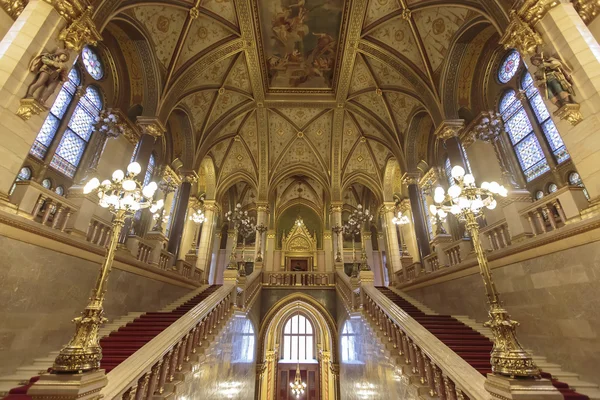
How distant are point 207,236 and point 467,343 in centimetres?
1258

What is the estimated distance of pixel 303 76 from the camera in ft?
41.5

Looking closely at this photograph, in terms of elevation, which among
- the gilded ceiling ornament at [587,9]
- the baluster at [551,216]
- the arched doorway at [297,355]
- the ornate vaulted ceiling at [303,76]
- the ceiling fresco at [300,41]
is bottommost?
the arched doorway at [297,355]

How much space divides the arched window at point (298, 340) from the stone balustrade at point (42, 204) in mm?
18300

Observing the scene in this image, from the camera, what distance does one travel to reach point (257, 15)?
1006cm

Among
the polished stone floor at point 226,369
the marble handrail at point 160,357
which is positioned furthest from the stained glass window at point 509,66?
the polished stone floor at point 226,369

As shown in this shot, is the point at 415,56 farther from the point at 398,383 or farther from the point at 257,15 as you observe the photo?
the point at 398,383

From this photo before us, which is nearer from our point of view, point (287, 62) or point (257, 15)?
point (257, 15)

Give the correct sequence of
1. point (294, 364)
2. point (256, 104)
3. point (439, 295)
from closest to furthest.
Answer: point (439, 295) → point (256, 104) → point (294, 364)

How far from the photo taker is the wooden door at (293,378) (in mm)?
18734

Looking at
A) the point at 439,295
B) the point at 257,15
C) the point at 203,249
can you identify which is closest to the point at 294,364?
the point at 203,249

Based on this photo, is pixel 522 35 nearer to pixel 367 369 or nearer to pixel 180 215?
A: pixel 367 369

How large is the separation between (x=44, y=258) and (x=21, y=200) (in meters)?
1.13

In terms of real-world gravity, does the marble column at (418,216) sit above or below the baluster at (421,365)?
above

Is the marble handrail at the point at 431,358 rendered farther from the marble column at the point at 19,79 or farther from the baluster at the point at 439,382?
the marble column at the point at 19,79
